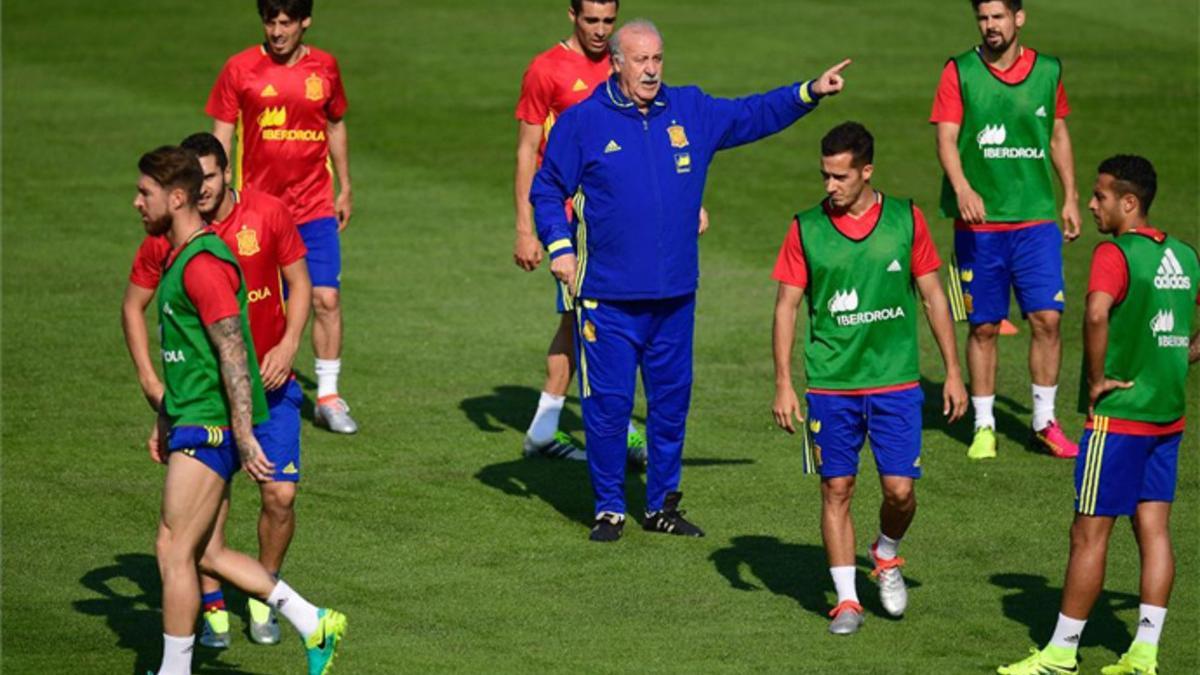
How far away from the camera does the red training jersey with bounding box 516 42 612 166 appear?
12.9 meters

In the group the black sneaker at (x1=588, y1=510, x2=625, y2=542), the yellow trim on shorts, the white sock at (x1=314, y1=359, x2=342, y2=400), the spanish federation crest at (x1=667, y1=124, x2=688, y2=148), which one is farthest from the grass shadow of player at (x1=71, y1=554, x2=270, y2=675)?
the yellow trim on shorts

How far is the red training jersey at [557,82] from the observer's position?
12.9 m

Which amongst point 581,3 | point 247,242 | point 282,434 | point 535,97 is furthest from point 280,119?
point 282,434

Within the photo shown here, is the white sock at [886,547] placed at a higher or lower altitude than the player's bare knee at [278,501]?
lower

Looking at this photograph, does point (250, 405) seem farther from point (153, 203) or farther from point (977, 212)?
point (977, 212)

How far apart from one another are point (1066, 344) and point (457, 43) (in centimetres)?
1333

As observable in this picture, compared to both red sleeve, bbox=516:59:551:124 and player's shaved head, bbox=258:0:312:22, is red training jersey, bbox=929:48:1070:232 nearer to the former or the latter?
red sleeve, bbox=516:59:551:124

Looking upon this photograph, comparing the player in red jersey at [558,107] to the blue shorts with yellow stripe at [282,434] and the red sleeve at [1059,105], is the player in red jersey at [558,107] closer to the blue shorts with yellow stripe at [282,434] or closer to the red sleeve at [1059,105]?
the red sleeve at [1059,105]

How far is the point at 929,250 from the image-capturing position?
9.95 metres

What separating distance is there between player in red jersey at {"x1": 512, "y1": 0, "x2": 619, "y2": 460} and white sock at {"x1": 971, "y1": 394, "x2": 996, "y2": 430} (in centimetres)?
217

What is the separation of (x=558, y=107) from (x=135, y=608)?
4.32 m

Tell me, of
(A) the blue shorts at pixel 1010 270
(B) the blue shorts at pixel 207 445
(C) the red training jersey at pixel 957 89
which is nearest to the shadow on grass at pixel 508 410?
(A) the blue shorts at pixel 1010 270

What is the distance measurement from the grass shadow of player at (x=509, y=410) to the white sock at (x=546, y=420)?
0.65m

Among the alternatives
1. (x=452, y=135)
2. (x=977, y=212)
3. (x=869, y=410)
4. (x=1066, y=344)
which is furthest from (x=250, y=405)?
(x=452, y=135)
